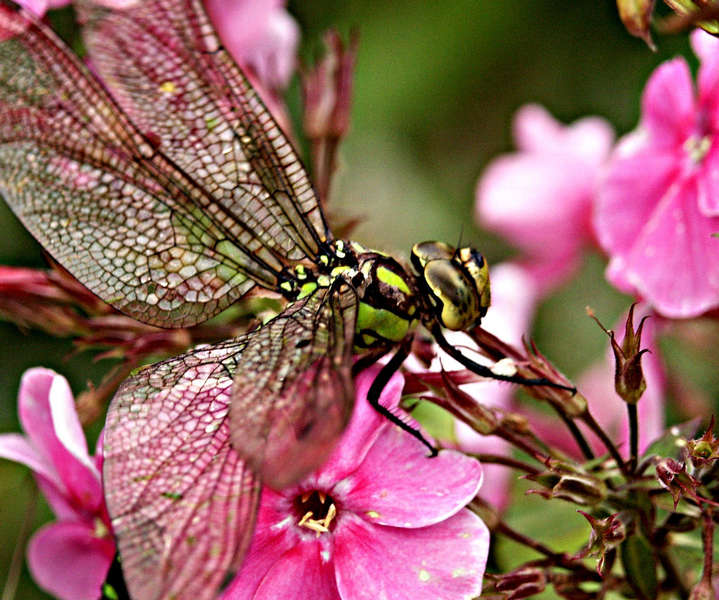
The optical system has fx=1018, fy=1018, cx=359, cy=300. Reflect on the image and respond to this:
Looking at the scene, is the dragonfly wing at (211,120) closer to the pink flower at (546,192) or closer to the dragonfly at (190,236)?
the dragonfly at (190,236)

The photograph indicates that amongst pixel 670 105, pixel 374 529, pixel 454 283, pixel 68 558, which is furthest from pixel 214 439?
pixel 670 105

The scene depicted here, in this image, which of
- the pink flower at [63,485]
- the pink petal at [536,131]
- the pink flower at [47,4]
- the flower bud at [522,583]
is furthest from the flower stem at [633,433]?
the pink petal at [536,131]

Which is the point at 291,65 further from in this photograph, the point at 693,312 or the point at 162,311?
the point at 693,312

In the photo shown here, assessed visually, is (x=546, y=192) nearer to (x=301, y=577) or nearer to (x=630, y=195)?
(x=630, y=195)

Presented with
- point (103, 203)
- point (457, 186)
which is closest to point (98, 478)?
point (103, 203)

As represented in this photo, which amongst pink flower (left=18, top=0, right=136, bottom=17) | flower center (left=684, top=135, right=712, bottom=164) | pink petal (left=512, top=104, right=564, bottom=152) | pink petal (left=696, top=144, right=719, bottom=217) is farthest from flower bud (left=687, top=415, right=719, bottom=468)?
pink petal (left=512, top=104, right=564, bottom=152)

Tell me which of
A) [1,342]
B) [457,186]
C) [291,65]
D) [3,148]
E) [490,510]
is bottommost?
[457,186]

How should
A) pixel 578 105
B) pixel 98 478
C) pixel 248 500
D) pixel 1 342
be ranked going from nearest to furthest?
pixel 248 500
pixel 98 478
pixel 1 342
pixel 578 105

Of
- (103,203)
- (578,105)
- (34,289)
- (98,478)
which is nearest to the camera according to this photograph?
(98,478)
